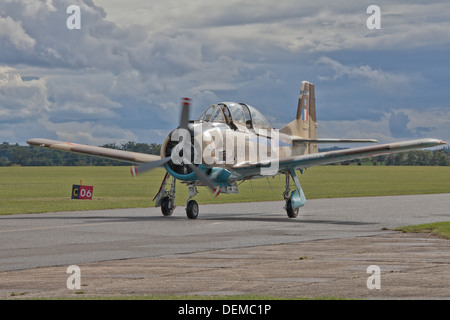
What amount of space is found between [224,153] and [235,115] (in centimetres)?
157

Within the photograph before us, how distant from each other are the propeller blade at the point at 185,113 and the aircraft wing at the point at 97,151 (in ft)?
12.6

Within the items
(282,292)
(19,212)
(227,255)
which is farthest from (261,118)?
(282,292)

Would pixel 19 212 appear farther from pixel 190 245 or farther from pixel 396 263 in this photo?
pixel 396 263

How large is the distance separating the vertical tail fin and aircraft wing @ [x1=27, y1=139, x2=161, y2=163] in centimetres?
806

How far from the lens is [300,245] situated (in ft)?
57.3

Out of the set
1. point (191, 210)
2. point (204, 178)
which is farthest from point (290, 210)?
point (204, 178)

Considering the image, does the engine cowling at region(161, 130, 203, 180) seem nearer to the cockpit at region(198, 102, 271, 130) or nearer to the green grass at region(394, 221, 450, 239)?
the cockpit at region(198, 102, 271, 130)

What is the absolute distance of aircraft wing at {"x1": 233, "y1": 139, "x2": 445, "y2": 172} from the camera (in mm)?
23297

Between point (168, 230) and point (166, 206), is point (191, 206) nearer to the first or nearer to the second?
point (166, 206)

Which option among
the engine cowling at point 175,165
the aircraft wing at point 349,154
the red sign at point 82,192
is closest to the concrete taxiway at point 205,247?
the engine cowling at point 175,165

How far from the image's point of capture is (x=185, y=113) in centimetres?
2400

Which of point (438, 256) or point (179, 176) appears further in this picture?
point (179, 176)

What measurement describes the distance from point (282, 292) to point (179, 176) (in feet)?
47.0
